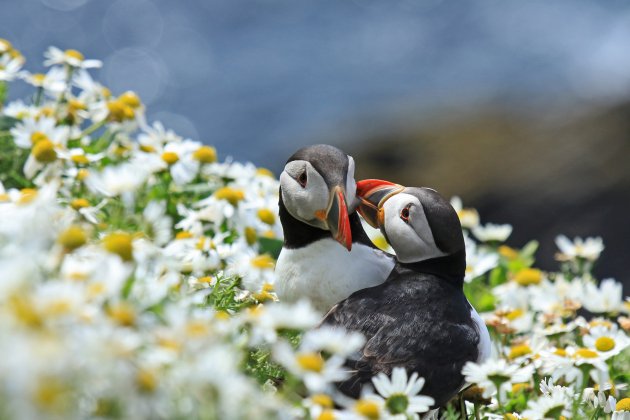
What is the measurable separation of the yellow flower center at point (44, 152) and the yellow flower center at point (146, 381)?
1.93 m

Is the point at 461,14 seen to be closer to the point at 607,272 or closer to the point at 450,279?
the point at 607,272

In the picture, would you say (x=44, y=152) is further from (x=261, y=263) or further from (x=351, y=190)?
(x=351, y=190)

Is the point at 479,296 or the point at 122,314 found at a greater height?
the point at 479,296

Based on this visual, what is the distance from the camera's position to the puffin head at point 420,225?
7.55ft

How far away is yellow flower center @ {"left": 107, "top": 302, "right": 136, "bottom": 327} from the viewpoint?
129 cm

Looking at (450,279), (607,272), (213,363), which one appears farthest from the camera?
(607,272)

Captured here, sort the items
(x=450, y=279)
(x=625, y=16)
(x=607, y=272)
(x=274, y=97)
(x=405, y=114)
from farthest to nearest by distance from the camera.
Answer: (x=625, y=16), (x=274, y=97), (x=405, y=114), (x=607, y=272), (x=450, y=279)

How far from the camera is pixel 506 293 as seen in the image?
371cm

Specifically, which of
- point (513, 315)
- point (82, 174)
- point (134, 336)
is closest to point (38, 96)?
point (82, 174)

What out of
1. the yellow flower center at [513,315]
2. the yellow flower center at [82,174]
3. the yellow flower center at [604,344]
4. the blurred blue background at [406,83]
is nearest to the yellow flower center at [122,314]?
the yellow flower center at [604,344]

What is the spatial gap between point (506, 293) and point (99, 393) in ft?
8.79

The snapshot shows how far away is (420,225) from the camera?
2.30 m

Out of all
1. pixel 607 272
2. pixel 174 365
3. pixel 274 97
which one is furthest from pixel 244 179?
pixel 274 97

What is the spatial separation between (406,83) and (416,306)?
40.0 ft
